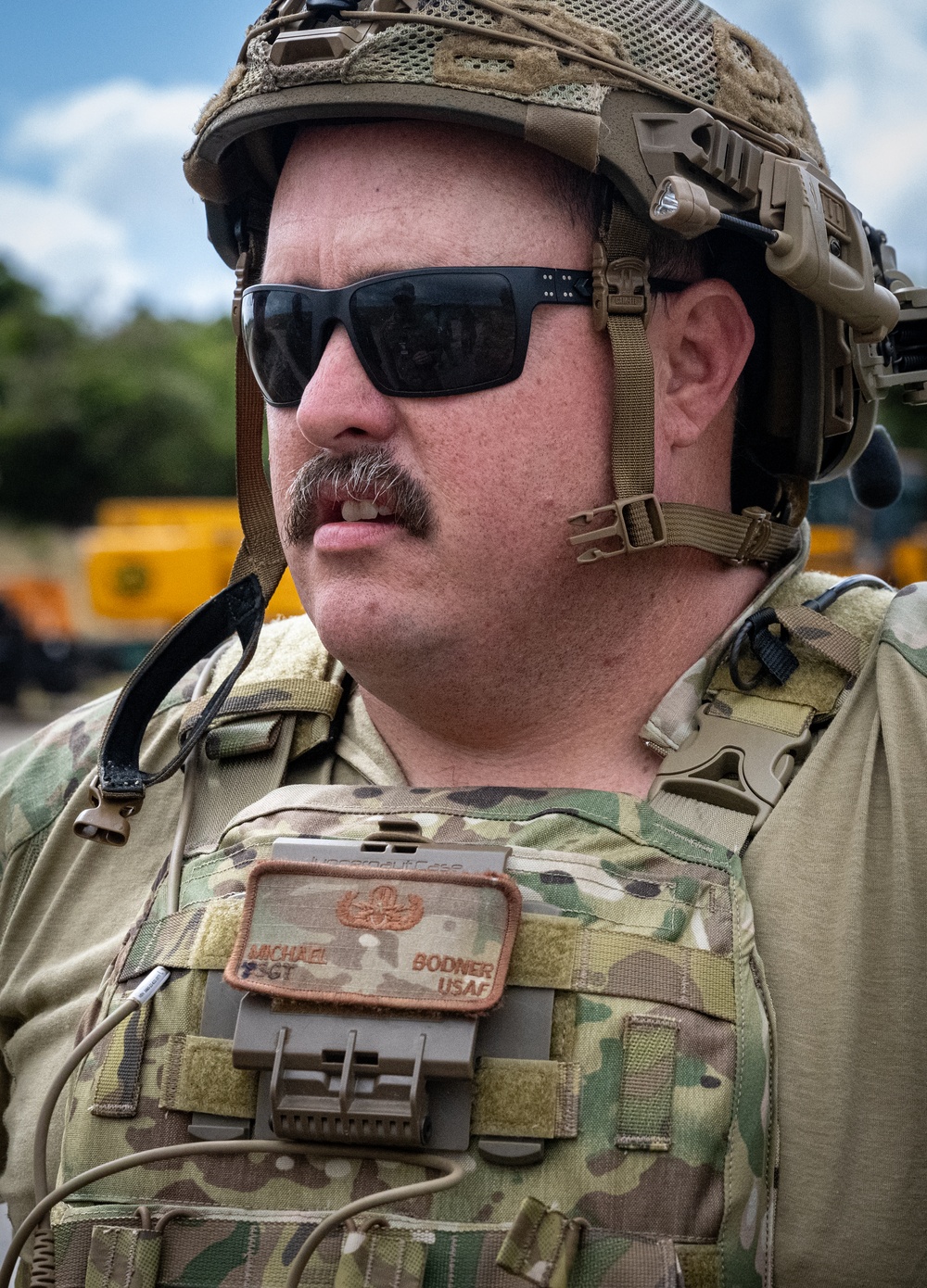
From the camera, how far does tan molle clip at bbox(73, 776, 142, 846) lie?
2.33 m

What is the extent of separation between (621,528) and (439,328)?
429 mm

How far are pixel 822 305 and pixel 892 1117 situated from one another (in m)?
1.31

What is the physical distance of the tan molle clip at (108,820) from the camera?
2.33m

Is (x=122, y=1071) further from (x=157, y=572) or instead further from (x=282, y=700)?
(x=157, y=572)

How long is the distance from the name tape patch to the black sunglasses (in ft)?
2.52

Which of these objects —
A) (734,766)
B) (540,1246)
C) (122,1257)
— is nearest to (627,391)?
(734,766)

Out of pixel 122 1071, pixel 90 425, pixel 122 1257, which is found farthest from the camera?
pixel 90 425

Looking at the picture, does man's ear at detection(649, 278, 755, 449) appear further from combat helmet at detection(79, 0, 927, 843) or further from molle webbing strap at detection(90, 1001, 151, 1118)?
molle webbing strap at detection(90, 1001, 151, 1118)

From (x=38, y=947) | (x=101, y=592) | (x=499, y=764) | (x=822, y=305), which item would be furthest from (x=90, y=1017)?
(x=101, y=592)

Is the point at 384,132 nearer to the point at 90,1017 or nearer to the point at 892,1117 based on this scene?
the point at 90,1017

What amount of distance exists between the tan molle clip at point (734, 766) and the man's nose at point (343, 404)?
0.70m

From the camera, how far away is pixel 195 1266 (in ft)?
6.21

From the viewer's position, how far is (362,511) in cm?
224

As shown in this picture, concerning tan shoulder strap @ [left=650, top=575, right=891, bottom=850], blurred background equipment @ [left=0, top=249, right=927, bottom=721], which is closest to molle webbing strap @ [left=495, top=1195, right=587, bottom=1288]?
tan shoulder strap @ [left=650, top=575, right=891, bottom=850]
